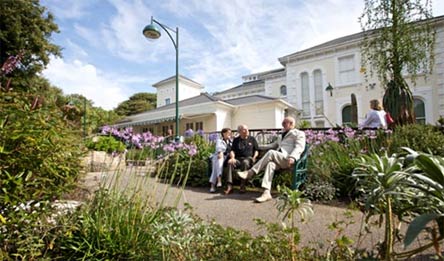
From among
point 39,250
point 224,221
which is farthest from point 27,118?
point 224,221

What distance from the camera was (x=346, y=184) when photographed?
4.50m

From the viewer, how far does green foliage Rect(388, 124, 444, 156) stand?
4617 mm

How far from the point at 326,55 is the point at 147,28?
16.0 meters

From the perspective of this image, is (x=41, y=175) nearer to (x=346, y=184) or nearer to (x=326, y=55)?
(x=346, y=184)

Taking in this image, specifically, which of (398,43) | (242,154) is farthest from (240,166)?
(398,43)

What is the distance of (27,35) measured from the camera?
17688mm

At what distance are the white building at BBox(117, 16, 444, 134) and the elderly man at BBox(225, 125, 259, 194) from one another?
12.6 metres

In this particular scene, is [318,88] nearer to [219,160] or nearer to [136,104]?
[219,160]

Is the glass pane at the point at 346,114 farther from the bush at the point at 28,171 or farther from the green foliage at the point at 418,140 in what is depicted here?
the bush at the point at 28,171

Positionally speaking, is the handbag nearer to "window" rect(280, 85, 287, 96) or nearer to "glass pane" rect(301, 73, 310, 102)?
"glass pane" rect(301, 73, 310, 102)

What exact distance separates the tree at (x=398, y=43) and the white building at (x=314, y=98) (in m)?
8.74

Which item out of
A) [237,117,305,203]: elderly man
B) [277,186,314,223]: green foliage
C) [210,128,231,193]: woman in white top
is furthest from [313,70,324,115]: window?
[277,186,314,223]: green foliage

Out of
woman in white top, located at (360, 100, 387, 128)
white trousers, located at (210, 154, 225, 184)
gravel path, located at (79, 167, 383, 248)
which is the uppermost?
woman in white top, located at (360, 100, 387, 128)

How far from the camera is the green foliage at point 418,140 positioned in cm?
462
